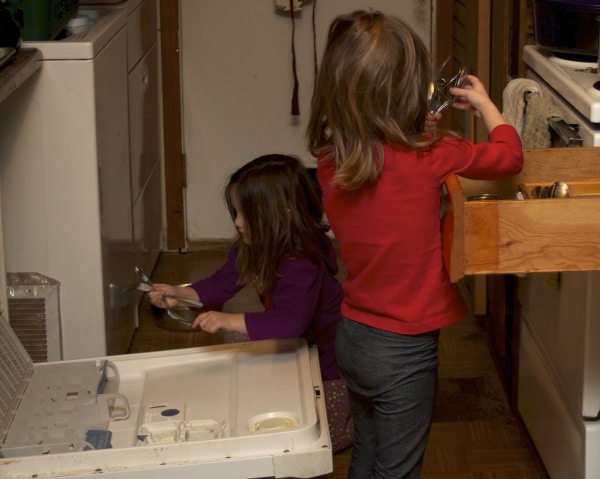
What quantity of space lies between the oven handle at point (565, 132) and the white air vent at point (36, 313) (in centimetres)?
125

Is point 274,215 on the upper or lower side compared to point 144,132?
upper

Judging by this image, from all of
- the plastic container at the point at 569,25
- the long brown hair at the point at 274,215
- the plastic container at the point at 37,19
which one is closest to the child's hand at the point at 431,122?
the long brown hair at the point at 274,215

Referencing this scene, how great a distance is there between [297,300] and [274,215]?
0.56 ft

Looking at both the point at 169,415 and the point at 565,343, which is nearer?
the point at 169,415

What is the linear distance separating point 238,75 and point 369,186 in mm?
2355

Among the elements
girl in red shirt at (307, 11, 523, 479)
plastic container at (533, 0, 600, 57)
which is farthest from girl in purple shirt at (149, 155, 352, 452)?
plastic container at (533, 0, 600, 57)

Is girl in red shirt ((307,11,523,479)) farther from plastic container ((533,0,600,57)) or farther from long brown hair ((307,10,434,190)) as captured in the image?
plastic container ((533,0,600,57))

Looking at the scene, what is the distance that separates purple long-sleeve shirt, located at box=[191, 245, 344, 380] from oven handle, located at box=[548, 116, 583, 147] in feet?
1.64

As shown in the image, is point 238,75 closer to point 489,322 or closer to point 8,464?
point 489,322

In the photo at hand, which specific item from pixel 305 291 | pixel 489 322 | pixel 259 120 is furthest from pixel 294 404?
pixel 259 120

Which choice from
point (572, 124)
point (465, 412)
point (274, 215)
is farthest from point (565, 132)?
point (465, 412)

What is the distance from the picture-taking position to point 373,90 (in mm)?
1607

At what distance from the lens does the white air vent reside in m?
2.46

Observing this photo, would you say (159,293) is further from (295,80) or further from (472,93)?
(295,80)
